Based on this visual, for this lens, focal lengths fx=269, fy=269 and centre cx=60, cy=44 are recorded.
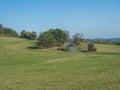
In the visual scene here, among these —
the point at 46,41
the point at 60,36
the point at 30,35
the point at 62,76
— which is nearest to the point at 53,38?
the point at 46,41

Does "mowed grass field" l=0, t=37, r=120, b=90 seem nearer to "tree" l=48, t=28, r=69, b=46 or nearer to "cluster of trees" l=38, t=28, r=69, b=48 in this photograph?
"cluster of trees" l=38, t=28, r=69, b=48

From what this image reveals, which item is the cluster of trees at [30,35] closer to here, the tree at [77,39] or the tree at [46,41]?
the tree at [77,39]

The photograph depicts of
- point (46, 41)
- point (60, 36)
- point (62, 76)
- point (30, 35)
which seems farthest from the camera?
point (30, 35)

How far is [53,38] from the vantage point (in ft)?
343

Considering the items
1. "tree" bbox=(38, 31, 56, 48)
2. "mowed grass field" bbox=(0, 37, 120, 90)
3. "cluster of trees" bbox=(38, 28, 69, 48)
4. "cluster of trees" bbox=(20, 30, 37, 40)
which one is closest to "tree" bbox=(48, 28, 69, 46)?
"cluster of trees" bbox=(38, 28, 69, 48)

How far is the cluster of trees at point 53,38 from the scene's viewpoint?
3984 inches

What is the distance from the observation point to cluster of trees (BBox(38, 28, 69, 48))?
101 metres

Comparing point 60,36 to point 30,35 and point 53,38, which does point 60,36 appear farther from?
point 30,35

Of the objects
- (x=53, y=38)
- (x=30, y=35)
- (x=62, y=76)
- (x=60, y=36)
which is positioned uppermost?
(x=30, y=35)

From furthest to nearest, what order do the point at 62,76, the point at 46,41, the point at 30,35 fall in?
the point at 30,35 < the point at 46,41 < the point at 62,76

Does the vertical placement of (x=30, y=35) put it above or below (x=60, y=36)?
above

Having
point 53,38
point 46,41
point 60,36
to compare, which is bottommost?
point 46,41

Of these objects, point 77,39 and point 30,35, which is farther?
point 30,35

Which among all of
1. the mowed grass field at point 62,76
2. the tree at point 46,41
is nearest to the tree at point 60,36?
the tree at point 46,41
